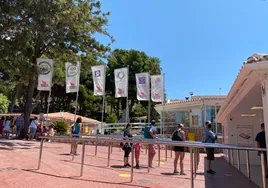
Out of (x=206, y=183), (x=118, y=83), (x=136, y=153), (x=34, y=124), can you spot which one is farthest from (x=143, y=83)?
(x=206, y=183)

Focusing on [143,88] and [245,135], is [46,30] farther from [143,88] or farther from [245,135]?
[245,135]

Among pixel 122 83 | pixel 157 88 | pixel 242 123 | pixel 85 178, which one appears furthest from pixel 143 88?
pixel 85 178

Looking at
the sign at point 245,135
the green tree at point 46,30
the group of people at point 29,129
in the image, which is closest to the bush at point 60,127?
the group of people at point 29,129

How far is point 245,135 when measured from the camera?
1152 centimetres

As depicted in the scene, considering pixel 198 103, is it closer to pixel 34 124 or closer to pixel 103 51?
pixel 103 51

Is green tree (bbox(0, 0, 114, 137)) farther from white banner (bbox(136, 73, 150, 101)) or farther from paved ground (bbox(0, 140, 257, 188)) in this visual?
paved ground (bbox(0, 140, 257, 188))

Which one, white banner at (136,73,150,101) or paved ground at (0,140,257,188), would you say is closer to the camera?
paved ground at (0,140,257,188)

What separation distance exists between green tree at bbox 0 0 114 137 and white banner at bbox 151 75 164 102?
14.9 feet

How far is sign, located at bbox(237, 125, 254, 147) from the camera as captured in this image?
1133 centimetres

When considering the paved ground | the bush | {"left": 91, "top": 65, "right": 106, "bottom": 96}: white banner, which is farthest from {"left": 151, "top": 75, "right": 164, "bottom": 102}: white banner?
the paved ground

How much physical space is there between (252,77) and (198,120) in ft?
60.1

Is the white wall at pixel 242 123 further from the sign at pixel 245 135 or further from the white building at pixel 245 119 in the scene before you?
the sign at pixel 245 135

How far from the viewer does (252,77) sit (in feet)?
16.0

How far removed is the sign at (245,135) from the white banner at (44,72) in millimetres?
12237
